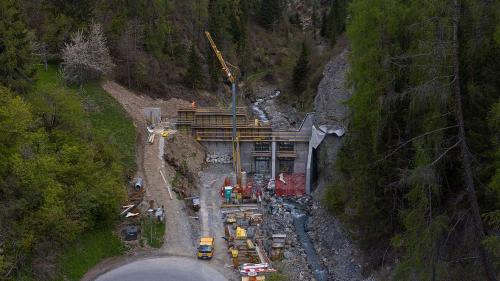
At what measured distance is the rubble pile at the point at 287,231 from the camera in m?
27.1

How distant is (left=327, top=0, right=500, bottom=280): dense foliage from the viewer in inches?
608

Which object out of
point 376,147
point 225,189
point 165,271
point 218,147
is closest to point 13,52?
point 165,271

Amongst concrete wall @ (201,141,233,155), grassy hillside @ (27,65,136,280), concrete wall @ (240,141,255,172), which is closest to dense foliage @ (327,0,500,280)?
grassy hillside @ (27,65,136,280)

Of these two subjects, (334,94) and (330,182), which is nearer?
(330,182)

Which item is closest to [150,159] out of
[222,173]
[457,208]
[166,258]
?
[222,173]

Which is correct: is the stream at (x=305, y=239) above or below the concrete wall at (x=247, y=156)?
below

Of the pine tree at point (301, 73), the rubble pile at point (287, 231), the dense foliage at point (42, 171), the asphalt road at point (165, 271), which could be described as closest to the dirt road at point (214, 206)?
the asphalt road at point (165, 271)

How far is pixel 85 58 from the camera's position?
43.2m

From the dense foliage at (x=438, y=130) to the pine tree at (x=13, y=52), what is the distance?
67.2 ft

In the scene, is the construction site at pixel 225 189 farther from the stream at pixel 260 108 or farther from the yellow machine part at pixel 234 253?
the stream at pixel 260 108

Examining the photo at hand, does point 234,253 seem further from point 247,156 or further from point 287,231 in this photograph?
point 247,156

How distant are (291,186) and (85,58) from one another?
69.5ft

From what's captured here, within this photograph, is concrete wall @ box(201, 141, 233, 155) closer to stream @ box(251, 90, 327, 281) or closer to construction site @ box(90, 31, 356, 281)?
construction site @ box(90, 31, 356, 281)

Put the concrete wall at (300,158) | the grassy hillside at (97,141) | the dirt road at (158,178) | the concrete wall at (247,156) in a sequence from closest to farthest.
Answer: the grassy hillside at (97,141), the dirt road at (158,178), the concrete wall at (300,158), the concrete wall at (247,156)
